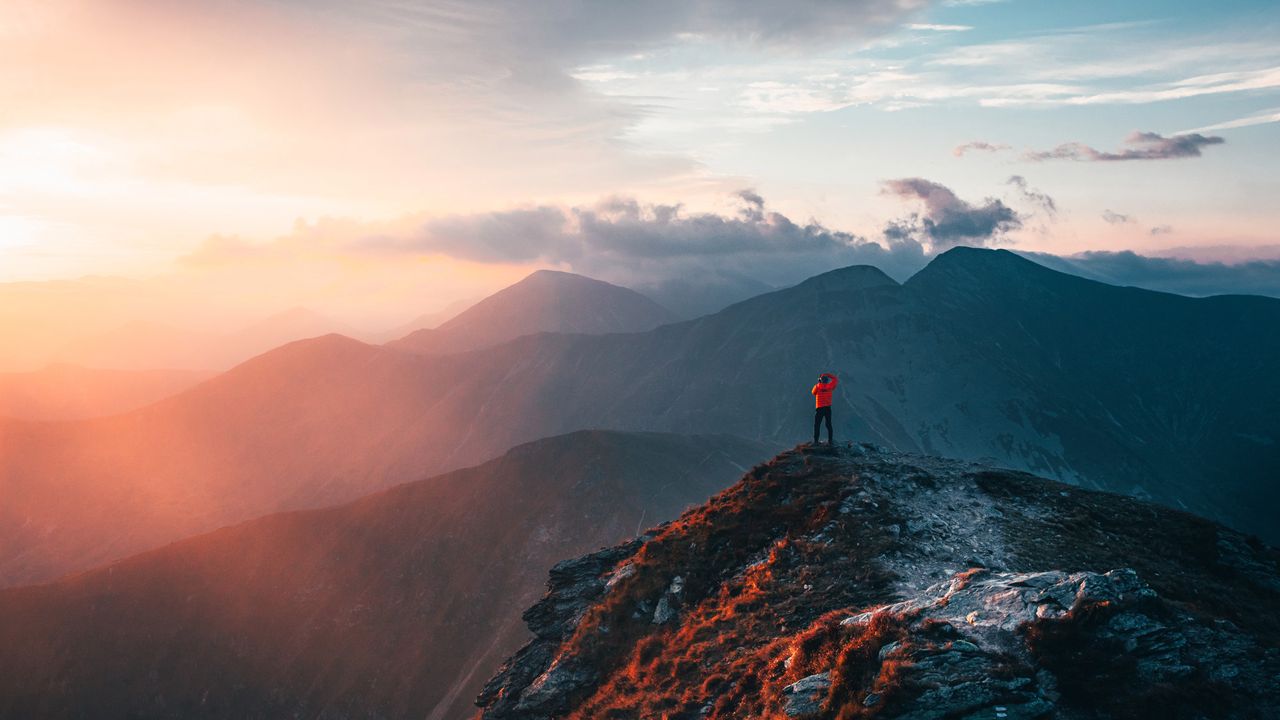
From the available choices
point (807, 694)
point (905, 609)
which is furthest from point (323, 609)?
point (905, 609)

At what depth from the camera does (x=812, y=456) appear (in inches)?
1439

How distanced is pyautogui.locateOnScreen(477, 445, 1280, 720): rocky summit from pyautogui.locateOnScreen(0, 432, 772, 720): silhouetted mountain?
60.1m

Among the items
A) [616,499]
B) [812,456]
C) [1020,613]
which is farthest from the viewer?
[616,499]

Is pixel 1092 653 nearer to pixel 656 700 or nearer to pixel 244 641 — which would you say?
pixel 656 700

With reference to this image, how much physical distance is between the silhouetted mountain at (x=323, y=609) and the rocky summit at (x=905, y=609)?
6006cm

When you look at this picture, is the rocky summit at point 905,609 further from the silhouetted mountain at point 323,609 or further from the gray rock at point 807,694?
the silhouetted mountain at point 323,609

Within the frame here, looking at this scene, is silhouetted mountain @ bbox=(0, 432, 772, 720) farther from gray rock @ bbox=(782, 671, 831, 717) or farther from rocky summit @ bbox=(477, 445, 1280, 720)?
gray rock @ bbox=(782, 671, 831, 717)

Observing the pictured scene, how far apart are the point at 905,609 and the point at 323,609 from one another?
101 meters

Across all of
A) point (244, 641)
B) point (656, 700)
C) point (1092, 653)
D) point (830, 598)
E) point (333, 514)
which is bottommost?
point (244, 641)

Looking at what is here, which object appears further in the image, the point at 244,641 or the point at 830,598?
the point at 244,641

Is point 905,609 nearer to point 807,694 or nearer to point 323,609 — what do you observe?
point 807,694

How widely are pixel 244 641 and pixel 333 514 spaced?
29990 millimetres

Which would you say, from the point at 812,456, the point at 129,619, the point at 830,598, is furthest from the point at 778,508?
the point at 129,619

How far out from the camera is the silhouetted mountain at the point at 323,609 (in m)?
83.7
